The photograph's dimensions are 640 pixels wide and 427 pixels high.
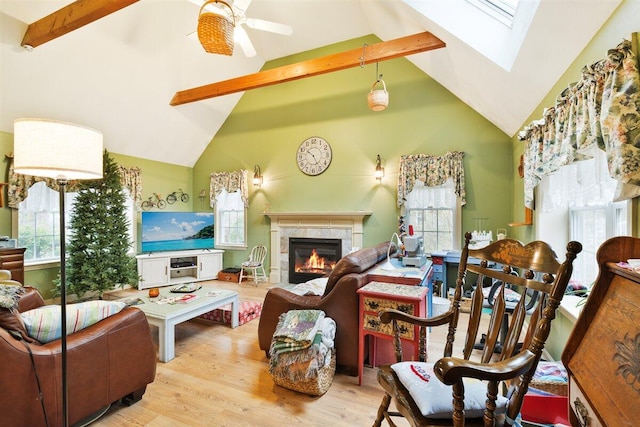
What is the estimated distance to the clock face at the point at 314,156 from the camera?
5383mm

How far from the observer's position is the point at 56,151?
138 centimetres

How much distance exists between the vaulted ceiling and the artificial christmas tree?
3.43ft

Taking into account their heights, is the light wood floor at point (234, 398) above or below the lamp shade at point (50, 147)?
below

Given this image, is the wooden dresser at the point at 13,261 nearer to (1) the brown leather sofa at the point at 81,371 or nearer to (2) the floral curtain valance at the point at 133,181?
(2) the floral curtain valance at the point at 133,181

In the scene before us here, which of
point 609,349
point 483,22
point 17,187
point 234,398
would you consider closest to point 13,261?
point 17,187

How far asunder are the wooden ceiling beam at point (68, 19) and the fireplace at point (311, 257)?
4072 mm

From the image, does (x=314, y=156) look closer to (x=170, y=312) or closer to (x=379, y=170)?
(x=379, y=170)

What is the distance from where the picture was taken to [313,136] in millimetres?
5496

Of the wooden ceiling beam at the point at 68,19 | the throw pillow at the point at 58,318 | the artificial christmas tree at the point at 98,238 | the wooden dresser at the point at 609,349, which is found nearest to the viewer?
the wooden dresser at the point at 609,349

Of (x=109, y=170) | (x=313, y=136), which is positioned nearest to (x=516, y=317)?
(x=313, y=136)

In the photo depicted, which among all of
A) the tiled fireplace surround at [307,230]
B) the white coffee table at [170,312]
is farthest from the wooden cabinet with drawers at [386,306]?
the tiled fireplace surround at [307,230]

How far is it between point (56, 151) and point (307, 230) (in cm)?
425

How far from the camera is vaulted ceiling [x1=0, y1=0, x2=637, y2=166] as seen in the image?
238cm

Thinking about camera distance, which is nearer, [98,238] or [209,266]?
[98,238]
